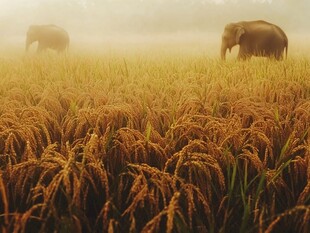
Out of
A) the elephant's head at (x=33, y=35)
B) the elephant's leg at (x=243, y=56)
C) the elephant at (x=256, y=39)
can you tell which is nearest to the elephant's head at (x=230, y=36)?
the elephant at (x=256, y=39)

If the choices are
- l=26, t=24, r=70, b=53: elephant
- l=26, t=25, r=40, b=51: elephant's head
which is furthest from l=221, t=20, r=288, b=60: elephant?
l=26, t=25, r=40, b=51: elephant's head

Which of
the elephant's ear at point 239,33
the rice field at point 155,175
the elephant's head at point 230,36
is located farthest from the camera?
the elephant's head at point 230,36

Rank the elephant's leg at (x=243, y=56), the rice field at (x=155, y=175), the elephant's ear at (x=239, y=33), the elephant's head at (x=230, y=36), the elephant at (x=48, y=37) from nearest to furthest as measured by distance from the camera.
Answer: the rice field at (x=155, y=175)
the elephant's leg at (x=243, y=56)
the elephant's ear at (x=239, y=33)
the elephant's head at (x=230, y=36)
the elephant at (x=48, y=37)

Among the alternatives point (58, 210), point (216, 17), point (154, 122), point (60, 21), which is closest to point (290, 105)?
point (154, 122)

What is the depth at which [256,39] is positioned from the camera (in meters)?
6.12

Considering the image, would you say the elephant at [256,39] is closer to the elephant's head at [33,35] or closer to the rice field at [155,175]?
the rice field at [155,175]

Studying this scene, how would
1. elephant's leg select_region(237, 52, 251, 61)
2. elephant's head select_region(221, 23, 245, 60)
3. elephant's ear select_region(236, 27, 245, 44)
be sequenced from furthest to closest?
elephant's head select_region(221, 23, 245, 60)
elephant's ear select_region(236, 27, 245, 44)
elephant's leg select_region(237, 52, 251, 61)

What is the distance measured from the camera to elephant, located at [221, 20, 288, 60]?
606cm

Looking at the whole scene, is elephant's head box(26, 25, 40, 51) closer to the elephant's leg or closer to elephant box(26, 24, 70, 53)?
elephant box(26, 24, 70, 53)

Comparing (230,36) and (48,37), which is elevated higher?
(230,36)

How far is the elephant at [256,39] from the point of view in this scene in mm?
6059

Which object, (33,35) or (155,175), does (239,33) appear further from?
(155,175)

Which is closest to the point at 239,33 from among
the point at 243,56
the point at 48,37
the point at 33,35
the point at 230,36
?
the point at 230,36

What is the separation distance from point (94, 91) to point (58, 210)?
138 centimetres
